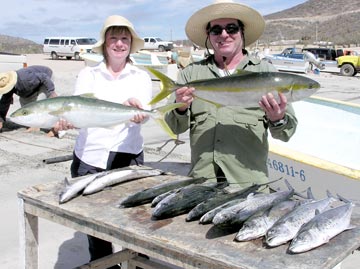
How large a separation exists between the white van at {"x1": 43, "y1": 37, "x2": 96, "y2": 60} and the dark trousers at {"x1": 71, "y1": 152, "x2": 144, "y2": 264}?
38.2 metres

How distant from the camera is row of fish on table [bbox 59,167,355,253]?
213cm

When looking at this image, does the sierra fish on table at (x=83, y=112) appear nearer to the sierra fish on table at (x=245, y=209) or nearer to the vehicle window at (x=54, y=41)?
the sierra fish on table at (x=245, y=209)

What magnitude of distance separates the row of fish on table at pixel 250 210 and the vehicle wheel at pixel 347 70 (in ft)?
95.6

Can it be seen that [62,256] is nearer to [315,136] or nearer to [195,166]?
[195,166]

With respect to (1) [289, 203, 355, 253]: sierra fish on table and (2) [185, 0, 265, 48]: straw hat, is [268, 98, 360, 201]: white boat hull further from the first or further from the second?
(1) [289, 203, 355, 253]: sierra fish on table

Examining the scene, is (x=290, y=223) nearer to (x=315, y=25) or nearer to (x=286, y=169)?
(x=286, y=169)

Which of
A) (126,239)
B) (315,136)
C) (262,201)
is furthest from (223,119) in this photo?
(315,136)

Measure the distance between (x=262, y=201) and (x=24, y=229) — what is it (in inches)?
63.1

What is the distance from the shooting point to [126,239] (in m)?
2.44

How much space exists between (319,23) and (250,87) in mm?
121594

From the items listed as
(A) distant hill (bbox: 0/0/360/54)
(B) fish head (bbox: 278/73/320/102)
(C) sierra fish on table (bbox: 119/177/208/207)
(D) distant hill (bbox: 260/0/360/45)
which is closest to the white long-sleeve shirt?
(C) sierra fish on table (bbox: 119/177/208/207)

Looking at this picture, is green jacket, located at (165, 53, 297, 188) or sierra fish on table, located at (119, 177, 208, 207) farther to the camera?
green jacket, located at (165, 53, 297, 188)

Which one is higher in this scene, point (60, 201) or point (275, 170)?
point (60, 201)

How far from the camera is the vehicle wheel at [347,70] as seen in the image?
2986 centimetres
